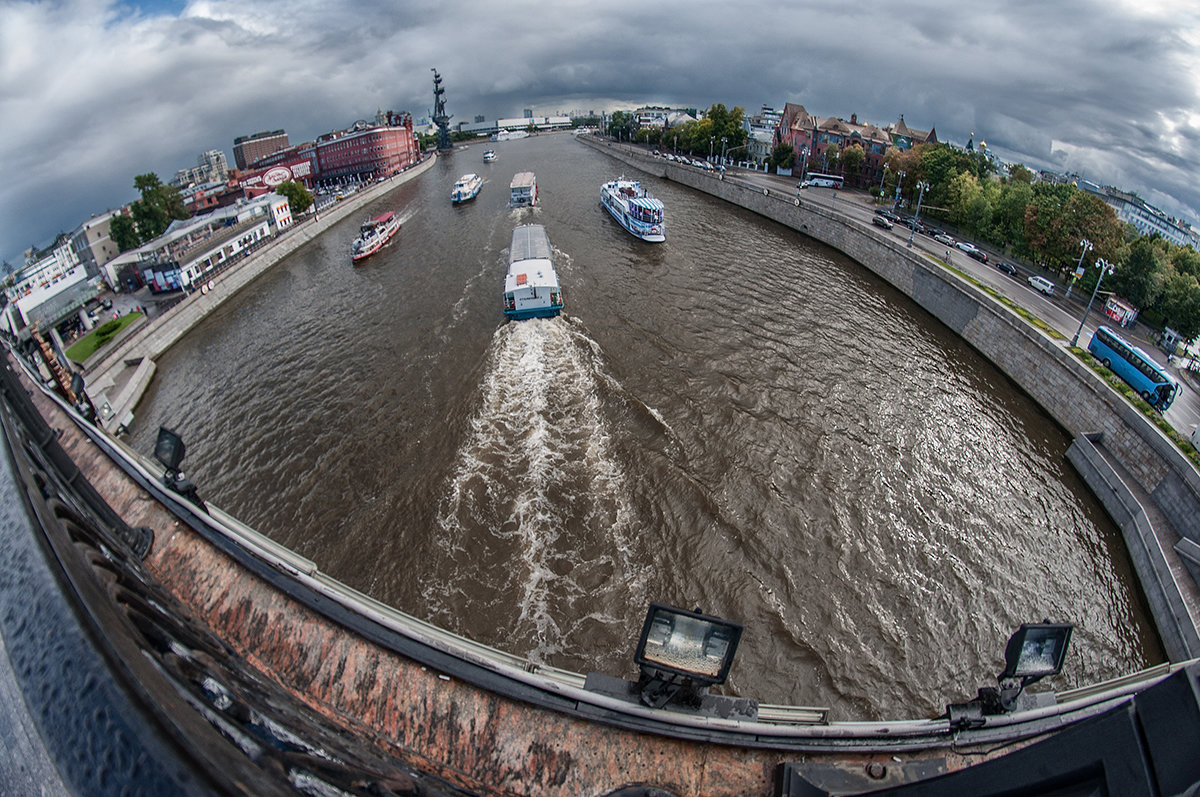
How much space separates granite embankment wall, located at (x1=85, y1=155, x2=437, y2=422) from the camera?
25062 mm

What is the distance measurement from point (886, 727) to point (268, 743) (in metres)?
7.01

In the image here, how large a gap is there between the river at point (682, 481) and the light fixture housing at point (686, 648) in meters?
6.95

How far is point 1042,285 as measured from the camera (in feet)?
101

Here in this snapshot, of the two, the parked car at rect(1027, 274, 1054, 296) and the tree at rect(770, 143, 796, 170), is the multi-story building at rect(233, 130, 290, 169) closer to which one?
the tree at rect(770, 143, 796, 170)

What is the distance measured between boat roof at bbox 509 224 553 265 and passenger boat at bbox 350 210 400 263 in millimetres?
14389

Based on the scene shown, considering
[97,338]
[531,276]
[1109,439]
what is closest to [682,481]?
[531,276]

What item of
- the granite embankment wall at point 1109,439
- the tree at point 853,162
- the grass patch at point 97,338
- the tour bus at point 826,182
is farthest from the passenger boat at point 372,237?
the tree at point 853,162

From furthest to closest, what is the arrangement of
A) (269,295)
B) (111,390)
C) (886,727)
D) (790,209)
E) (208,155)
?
1. (208,155)
2. (790,209)
3. (269,295)
4. (111,390)
5. (886,727)

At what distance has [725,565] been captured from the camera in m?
14.6

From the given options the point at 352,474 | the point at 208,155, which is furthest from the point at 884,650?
the point at 208,155

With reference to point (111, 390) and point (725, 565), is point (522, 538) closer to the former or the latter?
point (725, 565)

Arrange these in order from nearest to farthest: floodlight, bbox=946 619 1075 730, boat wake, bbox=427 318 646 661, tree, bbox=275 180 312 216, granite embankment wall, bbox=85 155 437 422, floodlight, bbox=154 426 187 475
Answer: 1. floodlight, bbox=946 619 1075 730
2. floodlight, bbox=154 426 187 475
3. boat wake, bbox=427 318 646 661
4. granite embankment wall, bbox=85 155 437 422
5. tree, bbox=275 180 312 216

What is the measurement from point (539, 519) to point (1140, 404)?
2266cm

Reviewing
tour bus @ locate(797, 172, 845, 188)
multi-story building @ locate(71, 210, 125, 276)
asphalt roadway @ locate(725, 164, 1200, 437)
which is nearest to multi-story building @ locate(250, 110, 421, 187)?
multi-story building @ locate(71, 210, 125, 276)
